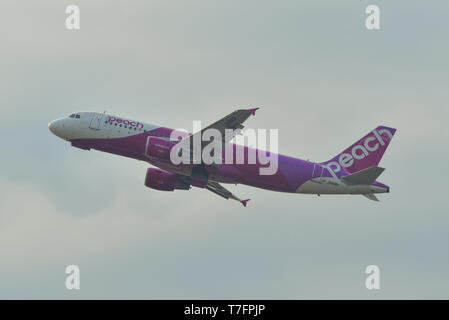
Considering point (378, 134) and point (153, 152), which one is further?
point (378, 134)

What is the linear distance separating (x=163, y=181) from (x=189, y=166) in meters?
4.68

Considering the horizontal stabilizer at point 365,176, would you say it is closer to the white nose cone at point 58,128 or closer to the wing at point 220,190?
the wing at point 220,190

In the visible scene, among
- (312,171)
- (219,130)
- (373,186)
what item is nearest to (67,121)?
(219,130)

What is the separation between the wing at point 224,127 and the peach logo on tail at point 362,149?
11.4 meters

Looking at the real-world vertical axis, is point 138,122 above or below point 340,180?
above

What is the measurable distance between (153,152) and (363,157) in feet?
66.7

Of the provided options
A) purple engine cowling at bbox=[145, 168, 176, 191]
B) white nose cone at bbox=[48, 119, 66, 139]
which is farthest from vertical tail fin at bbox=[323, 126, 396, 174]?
white nose cone at bbox=[48, 119, 66, 139]

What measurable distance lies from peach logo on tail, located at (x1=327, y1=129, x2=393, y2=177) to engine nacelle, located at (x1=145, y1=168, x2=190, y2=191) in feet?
45.4

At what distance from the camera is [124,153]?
8219 centimetres

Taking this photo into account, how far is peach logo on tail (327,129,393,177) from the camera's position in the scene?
284 feet

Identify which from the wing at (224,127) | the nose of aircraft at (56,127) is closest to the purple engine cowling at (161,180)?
the wing at (224,127)

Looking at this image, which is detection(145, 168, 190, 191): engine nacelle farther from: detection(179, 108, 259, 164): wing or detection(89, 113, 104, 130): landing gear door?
detection(89, 113, 104, 130): landing gear door

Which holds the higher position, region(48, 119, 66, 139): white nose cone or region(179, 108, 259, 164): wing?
region(48, 119, 66, 139): white nose cone

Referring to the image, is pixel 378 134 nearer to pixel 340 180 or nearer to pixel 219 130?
pixel 340 180
